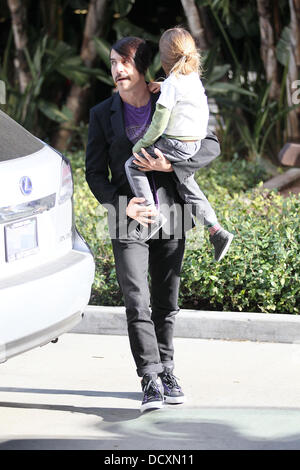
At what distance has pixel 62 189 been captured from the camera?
462cm

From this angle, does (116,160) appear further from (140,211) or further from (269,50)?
(269,50)

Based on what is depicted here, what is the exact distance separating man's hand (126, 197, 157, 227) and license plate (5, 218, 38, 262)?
555 mm

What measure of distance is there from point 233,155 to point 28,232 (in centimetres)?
761

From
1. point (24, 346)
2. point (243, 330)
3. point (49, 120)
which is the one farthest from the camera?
point (49, 120)

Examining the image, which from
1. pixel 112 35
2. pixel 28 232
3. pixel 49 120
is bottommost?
pixel 49 120

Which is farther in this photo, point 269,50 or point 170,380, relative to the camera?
point 269,50

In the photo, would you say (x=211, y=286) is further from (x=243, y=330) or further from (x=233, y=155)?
(x=233, y=155)

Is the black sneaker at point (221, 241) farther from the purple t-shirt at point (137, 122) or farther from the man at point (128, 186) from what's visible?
the purple t-shirt at point (137, 122)

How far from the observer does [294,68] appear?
33.3 ft

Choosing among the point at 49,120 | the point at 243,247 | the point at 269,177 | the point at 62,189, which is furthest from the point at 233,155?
the point at 62,189

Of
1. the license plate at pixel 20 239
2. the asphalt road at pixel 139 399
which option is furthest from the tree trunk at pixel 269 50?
the license plate at pixel 20 239

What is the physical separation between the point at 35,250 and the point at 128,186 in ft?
2.23

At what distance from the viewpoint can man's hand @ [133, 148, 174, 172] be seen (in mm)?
4605

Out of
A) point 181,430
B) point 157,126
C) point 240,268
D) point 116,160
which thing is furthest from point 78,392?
point 240,268
